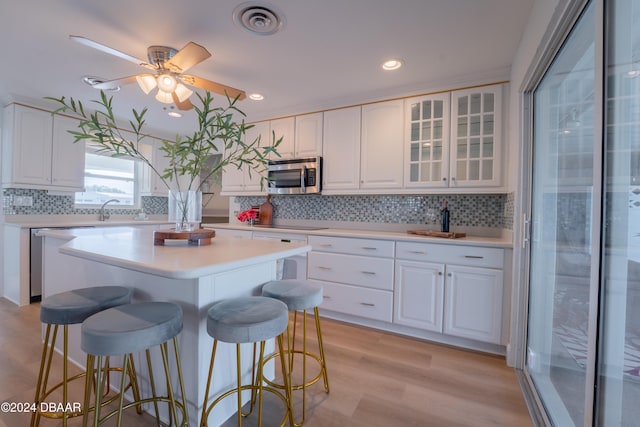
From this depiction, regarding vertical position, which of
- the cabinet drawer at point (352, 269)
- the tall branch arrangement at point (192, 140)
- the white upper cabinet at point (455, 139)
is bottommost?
the cabinet drawer at point (352, 269)

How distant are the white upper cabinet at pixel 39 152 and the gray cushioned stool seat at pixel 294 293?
3.31 m

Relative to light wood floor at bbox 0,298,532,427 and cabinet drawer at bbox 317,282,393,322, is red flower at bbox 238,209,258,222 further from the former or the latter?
light wood floor at bbox 0,298,532,427

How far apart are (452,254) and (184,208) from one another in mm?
2000

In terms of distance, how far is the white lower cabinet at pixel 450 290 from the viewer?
2.16 metres

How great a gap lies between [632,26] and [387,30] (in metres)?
1.32

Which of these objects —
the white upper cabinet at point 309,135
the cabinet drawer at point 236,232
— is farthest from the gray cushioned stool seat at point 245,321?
the white upper cabinet at point 309,135

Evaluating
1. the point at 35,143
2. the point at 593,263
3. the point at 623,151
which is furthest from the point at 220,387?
the point at 35,143

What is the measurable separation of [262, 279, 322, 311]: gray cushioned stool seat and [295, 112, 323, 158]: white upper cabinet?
198cm

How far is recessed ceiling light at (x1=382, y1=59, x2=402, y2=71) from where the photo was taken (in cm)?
229

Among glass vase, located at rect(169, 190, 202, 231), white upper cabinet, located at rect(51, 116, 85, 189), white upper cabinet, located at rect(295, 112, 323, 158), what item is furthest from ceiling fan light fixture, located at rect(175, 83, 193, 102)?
white upper cabinet, located at rect(51, 116, 85, 189)

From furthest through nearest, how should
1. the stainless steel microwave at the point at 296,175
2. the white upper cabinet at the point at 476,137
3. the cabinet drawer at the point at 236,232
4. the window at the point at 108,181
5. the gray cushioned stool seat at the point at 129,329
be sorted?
the window at the point at 108,181
the cabinet drawer at the point at 236,232
the stainless steel microwave at the point at 296,175
the white upper cabinet at the point at 476,137
the gray cushioned stool seat at the point at 129,329

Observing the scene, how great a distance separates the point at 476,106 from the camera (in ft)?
8.23

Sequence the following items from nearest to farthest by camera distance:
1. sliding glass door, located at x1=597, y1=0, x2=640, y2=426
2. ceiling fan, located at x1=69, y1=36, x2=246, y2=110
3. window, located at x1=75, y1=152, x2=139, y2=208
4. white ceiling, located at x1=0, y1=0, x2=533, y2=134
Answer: sliding glass door, located at x1=597, y1=0, x2=640, y2=426
white ceiling, located at x1=0, y1=0, x2=533, y2=134
ceiling fan, located at x1=69, y1=36, x2=246, y2=110
window, located at x1=75, y1=152, x2=139, y2=208

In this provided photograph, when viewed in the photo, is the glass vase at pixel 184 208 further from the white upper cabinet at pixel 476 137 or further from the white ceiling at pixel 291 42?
the white upper cabinet at pixel 476 137
